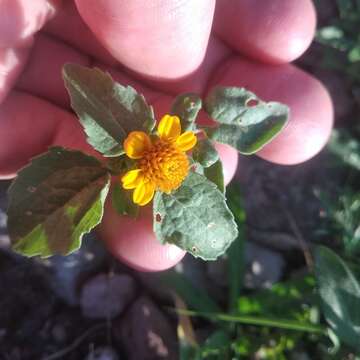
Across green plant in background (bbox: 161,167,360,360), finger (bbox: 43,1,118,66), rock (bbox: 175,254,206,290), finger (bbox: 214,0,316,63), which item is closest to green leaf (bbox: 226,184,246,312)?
green plant in background (bbox: 161,167,360,360)

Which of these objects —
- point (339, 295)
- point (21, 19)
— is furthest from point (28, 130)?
point (339, 295)

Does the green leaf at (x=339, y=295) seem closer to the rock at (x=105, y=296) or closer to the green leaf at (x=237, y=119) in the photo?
the green leaf at (x=237, y=119)

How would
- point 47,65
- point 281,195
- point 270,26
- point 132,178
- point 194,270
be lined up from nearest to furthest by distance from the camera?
point 132,178
point 270,26
point 47,65
point 194,270
point 281,195

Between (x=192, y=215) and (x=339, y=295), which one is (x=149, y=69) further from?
(x=339, y=295)

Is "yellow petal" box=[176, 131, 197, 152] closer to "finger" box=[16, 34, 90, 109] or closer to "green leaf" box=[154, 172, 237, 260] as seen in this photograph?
"green leaf" box=[154, 172, 237, 260]

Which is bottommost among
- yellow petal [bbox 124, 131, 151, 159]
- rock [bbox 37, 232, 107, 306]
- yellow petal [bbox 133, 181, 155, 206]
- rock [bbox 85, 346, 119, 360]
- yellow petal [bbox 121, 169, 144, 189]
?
rock [bbox 85, 346, 119, 360]
